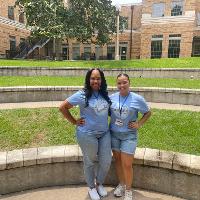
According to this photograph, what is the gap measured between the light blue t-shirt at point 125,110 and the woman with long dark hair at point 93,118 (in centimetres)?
13

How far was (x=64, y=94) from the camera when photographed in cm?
996

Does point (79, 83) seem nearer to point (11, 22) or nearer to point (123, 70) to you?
point (123, 70)

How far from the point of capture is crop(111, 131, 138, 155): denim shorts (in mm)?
4105

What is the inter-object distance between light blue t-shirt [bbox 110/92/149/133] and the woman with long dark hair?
13 cm

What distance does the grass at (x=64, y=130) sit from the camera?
5.88 m

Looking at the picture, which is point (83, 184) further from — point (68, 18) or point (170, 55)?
point (170, 55)

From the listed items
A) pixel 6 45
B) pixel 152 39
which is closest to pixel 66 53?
pixel 6 45

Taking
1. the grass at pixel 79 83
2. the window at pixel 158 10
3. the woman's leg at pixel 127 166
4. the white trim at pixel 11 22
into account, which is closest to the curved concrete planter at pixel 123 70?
the grass at pixel 79 83

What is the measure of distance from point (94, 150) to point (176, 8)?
31945 millimetres

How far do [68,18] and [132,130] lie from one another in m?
24.3

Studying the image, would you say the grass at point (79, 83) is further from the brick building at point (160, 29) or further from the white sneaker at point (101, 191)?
the brick building at point (160, 29)

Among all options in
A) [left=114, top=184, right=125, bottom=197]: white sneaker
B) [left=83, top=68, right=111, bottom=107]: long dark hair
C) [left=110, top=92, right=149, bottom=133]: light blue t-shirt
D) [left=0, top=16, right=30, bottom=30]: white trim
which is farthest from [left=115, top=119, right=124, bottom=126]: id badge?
[left=0, top=16, right=30, bottom=30]: white trim

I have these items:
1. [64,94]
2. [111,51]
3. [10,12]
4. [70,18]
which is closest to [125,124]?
[64,94]

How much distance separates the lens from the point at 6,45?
33156mm
